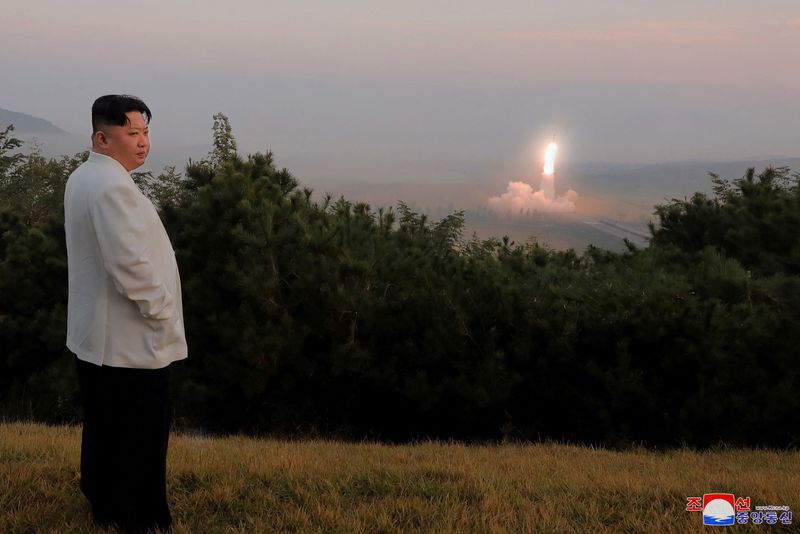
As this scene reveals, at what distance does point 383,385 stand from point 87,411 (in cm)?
479

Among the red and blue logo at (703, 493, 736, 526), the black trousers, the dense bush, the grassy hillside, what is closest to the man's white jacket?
the black trousers

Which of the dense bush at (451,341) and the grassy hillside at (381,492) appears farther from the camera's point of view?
the dense bush at (451,341)

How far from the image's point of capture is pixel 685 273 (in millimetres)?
8930

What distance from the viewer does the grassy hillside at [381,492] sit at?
12.2ft

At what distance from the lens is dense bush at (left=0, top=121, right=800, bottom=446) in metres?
7.52

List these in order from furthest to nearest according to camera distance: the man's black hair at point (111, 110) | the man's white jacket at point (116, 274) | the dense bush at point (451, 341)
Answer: the dense bush at point (451, 341), the man's black hair at point (111, 110), the man's white jacket at point (116, 274)

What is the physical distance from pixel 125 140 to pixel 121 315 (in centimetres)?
80

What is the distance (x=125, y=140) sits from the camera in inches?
127

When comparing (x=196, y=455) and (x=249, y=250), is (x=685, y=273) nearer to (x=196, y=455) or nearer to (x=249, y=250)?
(x=249, y=250)

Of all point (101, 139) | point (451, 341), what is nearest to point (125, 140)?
point (101, 139)

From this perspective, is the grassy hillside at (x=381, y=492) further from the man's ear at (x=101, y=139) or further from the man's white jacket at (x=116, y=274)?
the man's ear at (x=101, y=139)

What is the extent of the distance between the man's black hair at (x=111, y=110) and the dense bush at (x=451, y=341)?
179 inches

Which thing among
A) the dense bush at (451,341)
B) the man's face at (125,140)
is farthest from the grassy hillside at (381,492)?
the dense bush at (451,341)

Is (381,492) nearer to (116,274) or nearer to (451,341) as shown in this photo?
(116,274)
